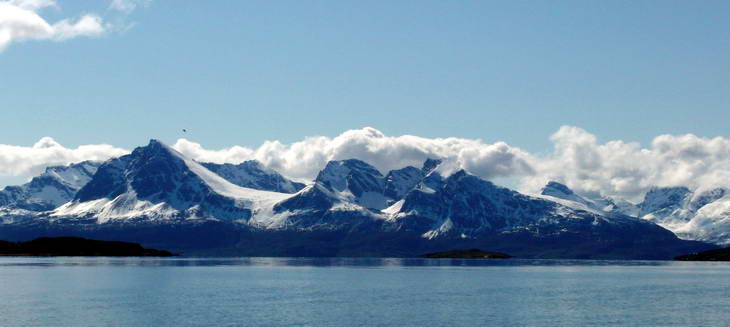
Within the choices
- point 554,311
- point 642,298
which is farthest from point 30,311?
point 642,298

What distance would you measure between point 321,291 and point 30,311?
7126 centimetres

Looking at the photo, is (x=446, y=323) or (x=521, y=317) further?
(x=521, y=317)

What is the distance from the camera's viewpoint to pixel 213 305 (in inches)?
6068

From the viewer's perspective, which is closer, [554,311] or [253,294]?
[554,311]

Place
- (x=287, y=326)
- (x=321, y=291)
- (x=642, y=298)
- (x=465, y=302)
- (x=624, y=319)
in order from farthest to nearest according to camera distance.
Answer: (x=321, y=291) → (x=642, y=298) → (x=465, y=302) → (x=624, y=319) → (x=287, y=326)

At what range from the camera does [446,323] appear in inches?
5059

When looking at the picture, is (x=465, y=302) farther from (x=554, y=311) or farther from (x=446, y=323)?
(x=446, y=323)

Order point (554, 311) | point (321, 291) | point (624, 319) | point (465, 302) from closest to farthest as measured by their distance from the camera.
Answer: point (624, 319)
point (554, 311)
point (465, 302)
point (321, 291)

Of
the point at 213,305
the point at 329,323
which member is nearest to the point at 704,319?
the point at 329,323

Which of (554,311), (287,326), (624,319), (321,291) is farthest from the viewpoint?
Result: (321,291)

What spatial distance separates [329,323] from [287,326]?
688 centimetres

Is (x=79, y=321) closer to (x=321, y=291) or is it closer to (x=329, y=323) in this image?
(x=329, y=323)

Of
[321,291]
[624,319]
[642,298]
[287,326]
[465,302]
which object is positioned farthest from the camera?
[321,291]

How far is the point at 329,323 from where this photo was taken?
12744cm
